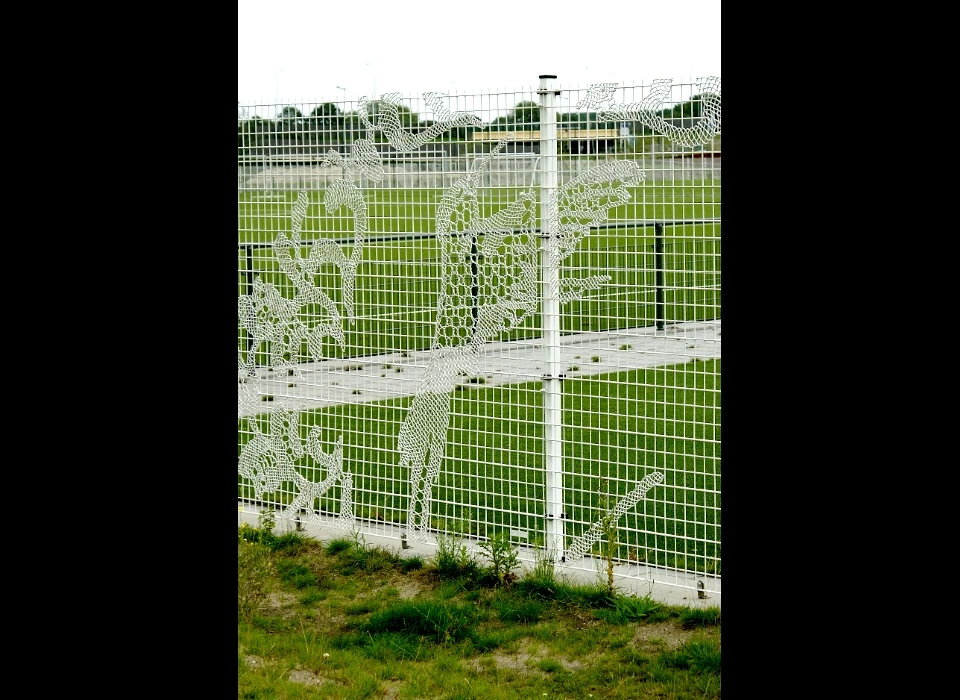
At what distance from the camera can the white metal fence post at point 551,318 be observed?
529 centimetres

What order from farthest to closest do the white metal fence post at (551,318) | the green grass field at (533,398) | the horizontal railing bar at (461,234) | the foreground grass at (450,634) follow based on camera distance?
the white metal fence post at (551,318) → the green grass field at (533,398) → the horizontal railing bar at (461,234) → the foreground grass at (450,634)

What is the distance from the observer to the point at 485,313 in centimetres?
554

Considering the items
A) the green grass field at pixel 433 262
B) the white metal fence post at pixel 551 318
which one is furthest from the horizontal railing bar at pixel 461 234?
the white metal fence post at pixel 551 318

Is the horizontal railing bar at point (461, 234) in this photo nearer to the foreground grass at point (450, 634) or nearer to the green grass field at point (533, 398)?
the green grass field at point (533, 398)

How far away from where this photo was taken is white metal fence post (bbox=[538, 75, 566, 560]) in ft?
17.4

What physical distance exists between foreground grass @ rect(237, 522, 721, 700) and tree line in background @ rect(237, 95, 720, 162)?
78.3 inches

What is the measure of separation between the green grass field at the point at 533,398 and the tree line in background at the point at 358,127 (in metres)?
0.26

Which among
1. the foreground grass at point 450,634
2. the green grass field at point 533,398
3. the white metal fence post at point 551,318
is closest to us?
the foreground grass at point 450,634

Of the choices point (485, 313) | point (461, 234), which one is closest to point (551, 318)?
point (485, 313)

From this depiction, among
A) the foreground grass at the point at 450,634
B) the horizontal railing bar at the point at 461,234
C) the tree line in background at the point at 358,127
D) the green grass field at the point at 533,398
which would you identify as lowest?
the foreground grass at the point at 450,634

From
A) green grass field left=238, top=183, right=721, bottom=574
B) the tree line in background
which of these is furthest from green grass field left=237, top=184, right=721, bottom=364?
the tree line in background

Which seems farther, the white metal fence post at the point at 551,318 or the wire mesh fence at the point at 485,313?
the white metal fence post at the point at 551,318
